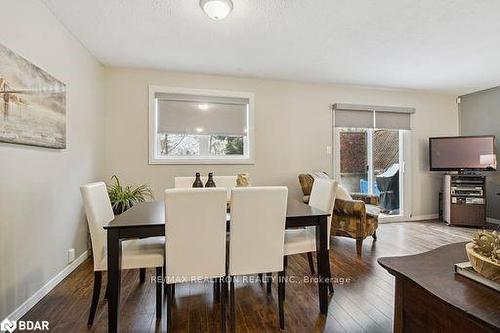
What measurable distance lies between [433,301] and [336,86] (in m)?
4.15

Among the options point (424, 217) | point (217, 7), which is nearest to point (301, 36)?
point (217, 7)

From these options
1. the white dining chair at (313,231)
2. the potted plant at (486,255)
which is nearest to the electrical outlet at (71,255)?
the white dining chair at (313,231)

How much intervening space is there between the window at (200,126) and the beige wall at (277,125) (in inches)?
4.2

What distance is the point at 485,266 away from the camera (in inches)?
37.1

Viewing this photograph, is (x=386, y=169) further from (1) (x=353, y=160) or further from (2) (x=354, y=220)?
(2) (x=354, y=220)

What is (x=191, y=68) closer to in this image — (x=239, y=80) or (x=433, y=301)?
(x=239, y=80)

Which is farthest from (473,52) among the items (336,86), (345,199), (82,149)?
(82,149)

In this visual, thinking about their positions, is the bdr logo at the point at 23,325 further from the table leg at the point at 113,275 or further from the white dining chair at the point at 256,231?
the white dining chair at the point at 256,231

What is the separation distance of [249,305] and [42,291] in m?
1.71

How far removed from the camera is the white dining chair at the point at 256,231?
164cm

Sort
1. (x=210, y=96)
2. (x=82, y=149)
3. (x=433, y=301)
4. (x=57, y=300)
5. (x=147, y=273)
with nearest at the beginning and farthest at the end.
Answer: (x=433, y=301), (x=57, y=300), (x=147, y=273), (x=82, y=149), (x=210, y=96)

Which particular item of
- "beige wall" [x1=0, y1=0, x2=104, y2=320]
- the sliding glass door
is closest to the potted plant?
"beige wall" [x1=0, y1=0, x2=104, y2=320]

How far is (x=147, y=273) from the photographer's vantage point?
2678mm

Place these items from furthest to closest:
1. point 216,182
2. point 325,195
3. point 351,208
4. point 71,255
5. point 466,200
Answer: point 466,200 < point 351,208 < point 216,182 < point 71,255 < point 325,195
